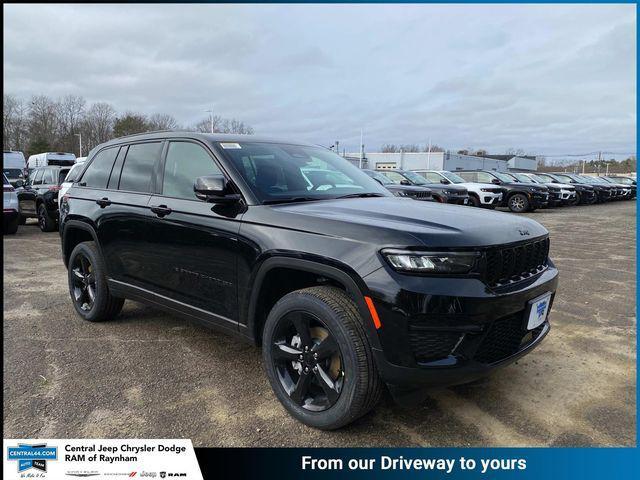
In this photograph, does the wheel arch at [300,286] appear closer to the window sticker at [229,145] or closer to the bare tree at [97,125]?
the window sticker at [229,145]

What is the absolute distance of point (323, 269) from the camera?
8.78 feet

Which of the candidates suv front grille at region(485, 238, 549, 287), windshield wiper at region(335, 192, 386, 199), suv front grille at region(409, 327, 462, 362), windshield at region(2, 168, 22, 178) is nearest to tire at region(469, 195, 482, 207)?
windshield wiper at region(335, 192, 386, 199)

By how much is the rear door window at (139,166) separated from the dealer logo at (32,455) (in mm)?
2022

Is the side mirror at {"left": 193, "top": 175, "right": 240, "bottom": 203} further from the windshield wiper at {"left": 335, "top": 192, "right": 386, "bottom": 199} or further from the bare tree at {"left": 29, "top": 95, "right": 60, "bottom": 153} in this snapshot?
the bare tree at {"left": 29, "top": 95, "right": 60, "bottom": 153}

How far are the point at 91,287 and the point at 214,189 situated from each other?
7.87ft

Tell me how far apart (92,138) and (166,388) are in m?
71.3

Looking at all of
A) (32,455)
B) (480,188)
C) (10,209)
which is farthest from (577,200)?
(32,455)

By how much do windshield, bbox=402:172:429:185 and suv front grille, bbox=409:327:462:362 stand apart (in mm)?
13057

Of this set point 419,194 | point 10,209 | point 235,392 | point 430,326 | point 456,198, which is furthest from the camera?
point 456,198

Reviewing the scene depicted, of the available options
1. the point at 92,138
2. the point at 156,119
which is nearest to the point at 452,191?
the point at 156,119

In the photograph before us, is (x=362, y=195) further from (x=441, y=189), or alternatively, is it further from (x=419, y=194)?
(x=441, y=189)

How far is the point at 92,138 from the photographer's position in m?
66.1

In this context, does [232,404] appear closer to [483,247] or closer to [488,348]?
[488,348]

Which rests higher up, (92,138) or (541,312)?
(92,138)
